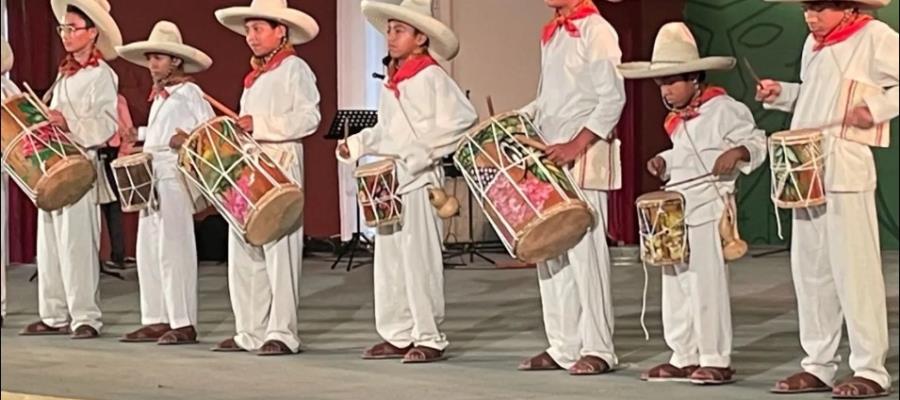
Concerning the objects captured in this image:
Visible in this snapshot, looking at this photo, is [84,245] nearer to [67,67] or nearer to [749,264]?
[67,67]

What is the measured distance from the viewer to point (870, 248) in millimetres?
4152

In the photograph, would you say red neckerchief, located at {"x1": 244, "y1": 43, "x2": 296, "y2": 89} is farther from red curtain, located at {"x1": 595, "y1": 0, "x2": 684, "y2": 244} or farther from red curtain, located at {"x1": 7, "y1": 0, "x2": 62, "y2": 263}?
red curtain, located at {"x1": 595, "y1": 0, "x2": 684, "y2": 244}

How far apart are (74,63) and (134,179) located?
0.54 metres

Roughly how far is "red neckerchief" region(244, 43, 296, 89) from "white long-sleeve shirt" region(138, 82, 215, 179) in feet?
0.95

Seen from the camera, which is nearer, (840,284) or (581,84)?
(840,284)

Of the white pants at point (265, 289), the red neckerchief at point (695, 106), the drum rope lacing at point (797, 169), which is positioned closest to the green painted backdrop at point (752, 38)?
the red neckerchief at point (695, 106)

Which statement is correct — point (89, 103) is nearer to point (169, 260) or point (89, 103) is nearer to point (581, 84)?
point (169, 260)

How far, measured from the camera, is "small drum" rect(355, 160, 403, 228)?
5254 mm

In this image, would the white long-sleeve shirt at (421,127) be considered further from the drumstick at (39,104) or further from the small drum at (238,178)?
the drumstick at (39,104)

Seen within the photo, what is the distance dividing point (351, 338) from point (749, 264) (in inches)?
74.7

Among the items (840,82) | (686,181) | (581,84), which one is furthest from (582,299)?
(840,82)

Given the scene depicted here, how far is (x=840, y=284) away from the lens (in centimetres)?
426

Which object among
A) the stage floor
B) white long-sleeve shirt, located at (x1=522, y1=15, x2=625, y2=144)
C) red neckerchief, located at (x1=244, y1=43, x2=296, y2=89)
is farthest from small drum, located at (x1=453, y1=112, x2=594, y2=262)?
red neckerchief, located at (x1=244, y1=43, x2=296, y2=89)

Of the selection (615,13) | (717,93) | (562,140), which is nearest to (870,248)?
(717,93)
